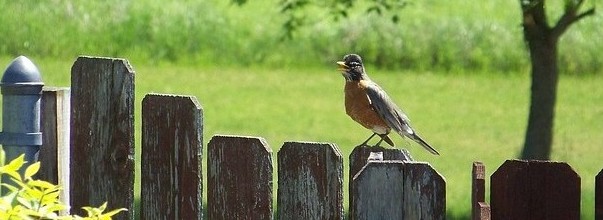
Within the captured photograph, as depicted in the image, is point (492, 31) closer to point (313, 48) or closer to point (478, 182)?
point (313, 48)

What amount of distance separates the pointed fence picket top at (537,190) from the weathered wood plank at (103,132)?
1.01 meters

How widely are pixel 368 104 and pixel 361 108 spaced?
38mm

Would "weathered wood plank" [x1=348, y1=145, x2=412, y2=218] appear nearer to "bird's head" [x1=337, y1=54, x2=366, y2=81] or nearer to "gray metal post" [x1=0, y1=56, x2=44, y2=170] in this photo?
"gray metal post" [x1=0, y1=56, x2=44, y2=170]

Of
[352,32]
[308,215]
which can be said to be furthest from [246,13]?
[308,215]

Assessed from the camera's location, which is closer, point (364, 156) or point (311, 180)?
point (311, 180)

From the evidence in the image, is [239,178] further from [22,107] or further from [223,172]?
[22,107]

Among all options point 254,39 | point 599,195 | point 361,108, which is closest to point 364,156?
point 599,195

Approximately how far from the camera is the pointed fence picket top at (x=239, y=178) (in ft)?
10.8

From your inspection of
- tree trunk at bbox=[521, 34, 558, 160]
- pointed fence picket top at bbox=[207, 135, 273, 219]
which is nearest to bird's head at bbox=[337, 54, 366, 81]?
pointed fence picket top at bbox=[207, 135, 273, 219]

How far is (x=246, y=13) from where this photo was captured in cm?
2105

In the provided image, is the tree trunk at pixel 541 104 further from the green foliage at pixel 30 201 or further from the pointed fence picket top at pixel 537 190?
the green foliage at pixel 30 201

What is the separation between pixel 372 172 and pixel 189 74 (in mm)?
14260

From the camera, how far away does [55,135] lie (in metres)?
3.70

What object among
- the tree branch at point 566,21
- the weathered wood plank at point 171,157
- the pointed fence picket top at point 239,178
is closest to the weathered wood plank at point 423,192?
the pointed fence picket top at point 239,178
